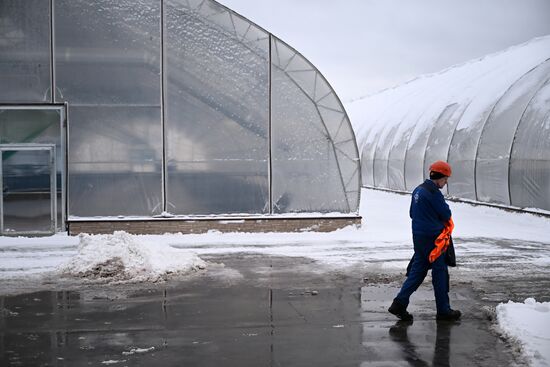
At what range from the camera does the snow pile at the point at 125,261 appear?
10.2 meters

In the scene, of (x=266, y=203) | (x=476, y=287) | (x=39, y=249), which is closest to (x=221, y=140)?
(x=266, y=203)

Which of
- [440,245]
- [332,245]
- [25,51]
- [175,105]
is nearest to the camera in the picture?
[440,245]

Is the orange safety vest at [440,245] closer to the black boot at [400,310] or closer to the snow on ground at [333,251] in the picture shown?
the black boot at [400,310]

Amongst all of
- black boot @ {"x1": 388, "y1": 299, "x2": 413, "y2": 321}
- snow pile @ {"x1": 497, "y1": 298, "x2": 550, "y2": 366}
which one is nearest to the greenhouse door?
black boot @ {"x1": 388, "y1": 299, "x2": 413, "y2": 321}

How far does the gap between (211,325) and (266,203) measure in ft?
30.2

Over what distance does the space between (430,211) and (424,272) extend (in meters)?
0.73

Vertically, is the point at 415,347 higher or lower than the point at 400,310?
lower

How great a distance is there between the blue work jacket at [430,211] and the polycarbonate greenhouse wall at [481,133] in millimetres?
11418

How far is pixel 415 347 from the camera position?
639cm

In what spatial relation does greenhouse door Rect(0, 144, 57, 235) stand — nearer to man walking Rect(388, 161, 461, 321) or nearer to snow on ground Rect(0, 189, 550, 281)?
snow on ground Rect(0, 189, 550, 281)

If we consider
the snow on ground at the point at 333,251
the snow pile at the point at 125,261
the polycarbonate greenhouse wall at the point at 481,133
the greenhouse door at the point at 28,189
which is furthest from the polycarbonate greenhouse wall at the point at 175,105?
the polycarbonate greenhouse wall at the point at 481,133

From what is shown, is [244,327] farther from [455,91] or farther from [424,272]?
[455,91]

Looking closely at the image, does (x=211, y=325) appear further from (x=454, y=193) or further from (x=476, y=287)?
(x=454, y=193)

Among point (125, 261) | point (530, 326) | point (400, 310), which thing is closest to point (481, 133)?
point (125, 261)
